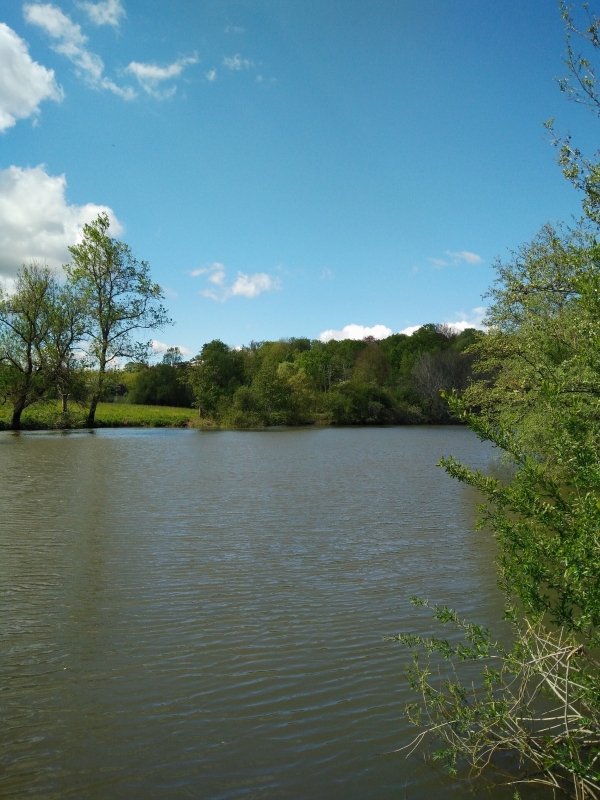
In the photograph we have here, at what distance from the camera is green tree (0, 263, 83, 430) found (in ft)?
123

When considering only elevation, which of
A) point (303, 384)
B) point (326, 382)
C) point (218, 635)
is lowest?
point (218, 635)

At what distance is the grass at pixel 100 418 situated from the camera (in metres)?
40.7

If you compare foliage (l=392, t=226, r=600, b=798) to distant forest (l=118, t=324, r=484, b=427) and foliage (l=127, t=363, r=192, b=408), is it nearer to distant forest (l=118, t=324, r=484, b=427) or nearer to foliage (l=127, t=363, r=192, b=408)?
distant forest (l=118, t=324, r=484, b=427)

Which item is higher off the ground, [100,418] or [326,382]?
[326,382]

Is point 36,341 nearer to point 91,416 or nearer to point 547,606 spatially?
point 91,416

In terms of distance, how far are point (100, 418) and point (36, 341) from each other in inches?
353

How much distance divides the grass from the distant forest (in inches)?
85.6

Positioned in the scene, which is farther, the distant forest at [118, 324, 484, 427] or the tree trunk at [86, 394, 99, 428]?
the distant forest at [118, 324, 484, 427]

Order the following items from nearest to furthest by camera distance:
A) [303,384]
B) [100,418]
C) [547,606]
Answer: [547,606]
[100,418]
[303,384]

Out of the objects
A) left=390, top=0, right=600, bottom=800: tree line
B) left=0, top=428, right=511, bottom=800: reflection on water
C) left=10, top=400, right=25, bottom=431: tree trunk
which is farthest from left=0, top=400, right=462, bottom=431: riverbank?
left=390, top=0, right=600, bottom=800: tree line

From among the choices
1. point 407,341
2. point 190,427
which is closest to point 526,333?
point 190,427

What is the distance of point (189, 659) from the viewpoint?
5969 mm

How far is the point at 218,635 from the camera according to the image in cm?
661

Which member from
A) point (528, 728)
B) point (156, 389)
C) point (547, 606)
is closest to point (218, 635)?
point (528, 728)
